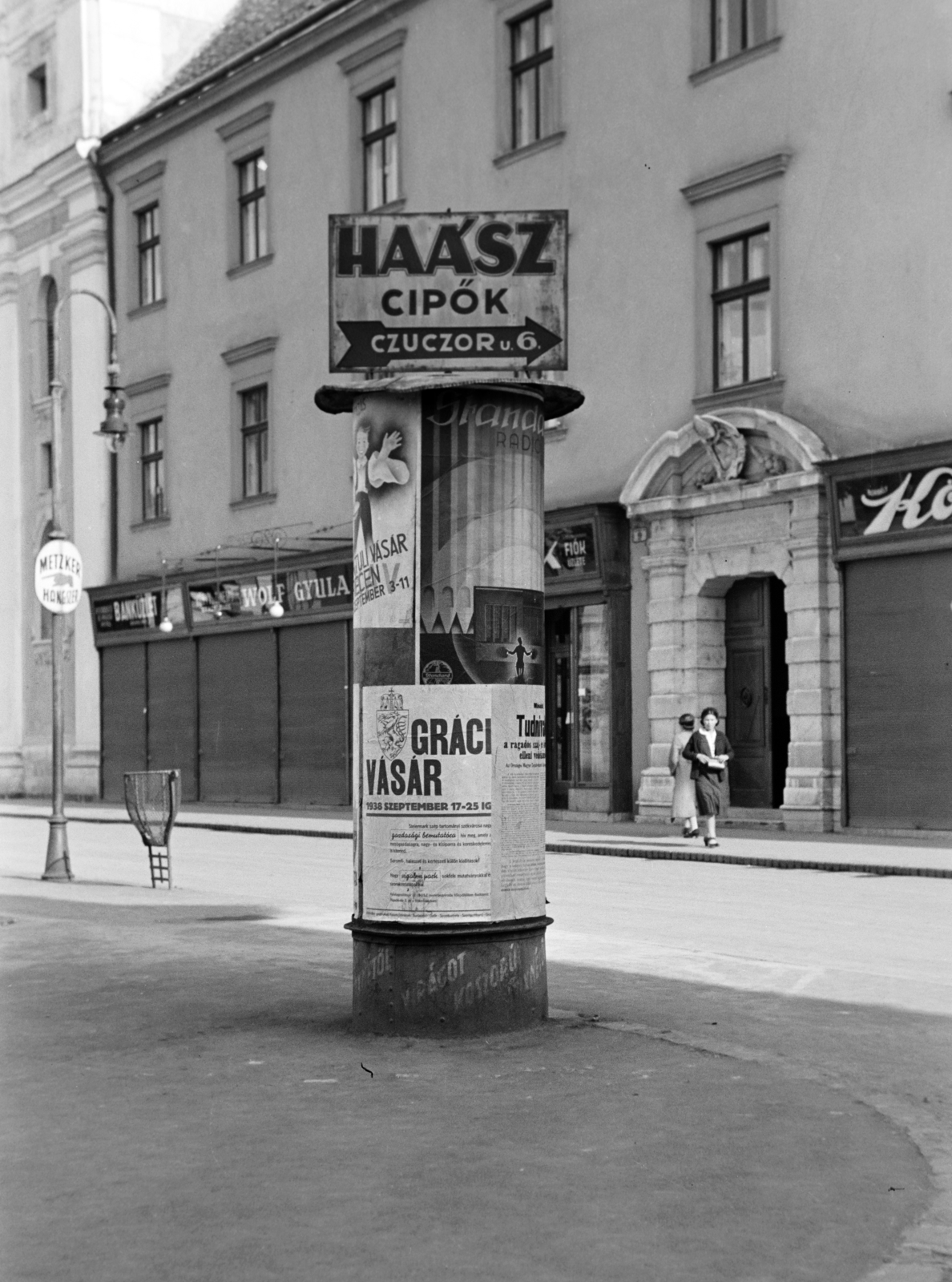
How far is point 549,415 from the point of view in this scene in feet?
29.2

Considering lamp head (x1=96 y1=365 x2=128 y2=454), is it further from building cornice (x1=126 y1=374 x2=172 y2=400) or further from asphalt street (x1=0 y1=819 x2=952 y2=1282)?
building cornice (x1=126 y1=374 x2=172 y2=400)

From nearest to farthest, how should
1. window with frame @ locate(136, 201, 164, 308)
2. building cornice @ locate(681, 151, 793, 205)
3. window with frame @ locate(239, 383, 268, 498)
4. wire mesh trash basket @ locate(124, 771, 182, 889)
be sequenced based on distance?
wire mesh trash basket @ locate(124, 771, 182, 889), building cornice @ locate(681, 151, 793, 205), window with frame @ locate(239, 383, 268, 498), window with frame @ locate(136, 201, 164, 308)

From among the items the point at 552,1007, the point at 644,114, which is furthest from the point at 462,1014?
the point at 644,114

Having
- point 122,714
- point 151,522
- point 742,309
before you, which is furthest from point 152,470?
point 742,309

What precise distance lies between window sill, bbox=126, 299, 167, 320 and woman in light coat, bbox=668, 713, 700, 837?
17737 millimetres

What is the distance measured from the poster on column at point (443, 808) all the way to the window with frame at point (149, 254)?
29861 mm

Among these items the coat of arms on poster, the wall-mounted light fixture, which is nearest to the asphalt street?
the coat of arms on poster

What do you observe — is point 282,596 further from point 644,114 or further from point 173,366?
point 644,114

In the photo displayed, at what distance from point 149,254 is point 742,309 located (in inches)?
647

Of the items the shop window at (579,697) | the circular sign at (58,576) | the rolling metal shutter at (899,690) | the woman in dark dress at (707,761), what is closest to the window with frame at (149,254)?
the shop window at (579,697)

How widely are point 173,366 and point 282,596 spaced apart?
5.97 meters

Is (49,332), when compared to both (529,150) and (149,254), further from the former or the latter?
(529,150)

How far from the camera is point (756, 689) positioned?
25.3 meters

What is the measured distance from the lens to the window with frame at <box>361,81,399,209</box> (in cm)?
3086
